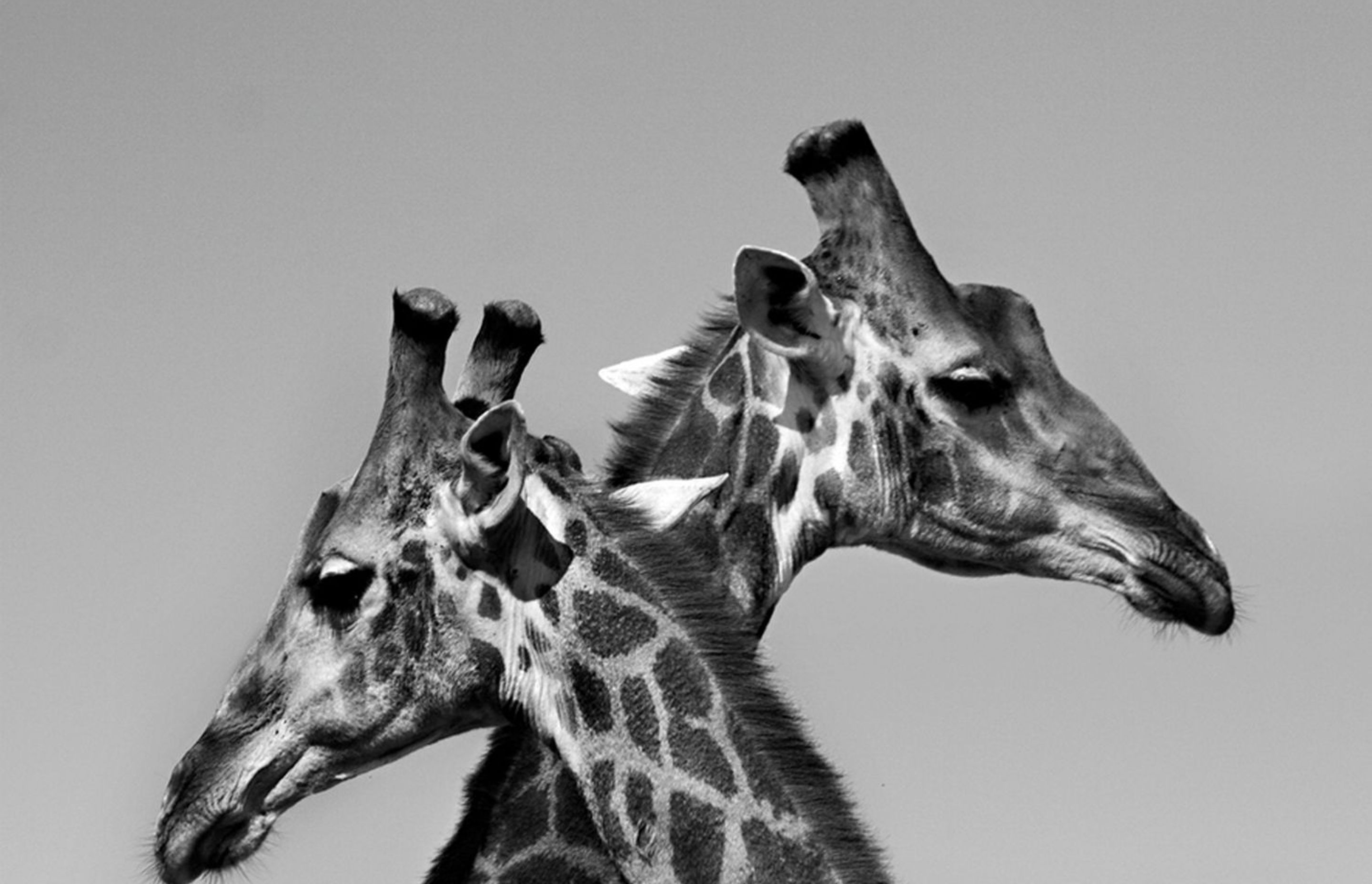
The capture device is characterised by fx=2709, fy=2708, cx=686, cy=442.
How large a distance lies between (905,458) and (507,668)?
2.69 metres

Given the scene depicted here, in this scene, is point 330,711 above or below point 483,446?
below

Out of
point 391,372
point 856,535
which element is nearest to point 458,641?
point 391,372

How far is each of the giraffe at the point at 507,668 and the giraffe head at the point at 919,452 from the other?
4.95 ft

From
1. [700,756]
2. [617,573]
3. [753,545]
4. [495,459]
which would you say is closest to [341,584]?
[495,459]

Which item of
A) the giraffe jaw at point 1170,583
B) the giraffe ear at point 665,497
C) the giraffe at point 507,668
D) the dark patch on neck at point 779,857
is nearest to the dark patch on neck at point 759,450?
the giraffe ear at point 665,497

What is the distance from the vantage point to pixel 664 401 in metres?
13.2

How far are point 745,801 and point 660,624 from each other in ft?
2.68

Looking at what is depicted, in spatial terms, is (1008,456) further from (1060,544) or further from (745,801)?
(745,801)

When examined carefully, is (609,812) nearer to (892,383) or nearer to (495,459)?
(495,459)

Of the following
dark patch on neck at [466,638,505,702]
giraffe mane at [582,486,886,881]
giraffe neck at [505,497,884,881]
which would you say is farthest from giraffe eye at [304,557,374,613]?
giraffe mane at [582,486,886,881]

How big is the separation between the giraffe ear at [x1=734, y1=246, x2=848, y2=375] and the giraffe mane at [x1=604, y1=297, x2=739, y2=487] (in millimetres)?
638

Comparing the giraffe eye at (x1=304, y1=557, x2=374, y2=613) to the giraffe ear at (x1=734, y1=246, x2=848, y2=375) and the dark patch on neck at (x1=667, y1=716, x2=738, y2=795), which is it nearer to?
the dark patch on neck at (x1=667, y1=716, x2=738, y2=795)

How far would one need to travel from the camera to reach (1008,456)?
1249cm

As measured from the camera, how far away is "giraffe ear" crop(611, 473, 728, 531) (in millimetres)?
10758
